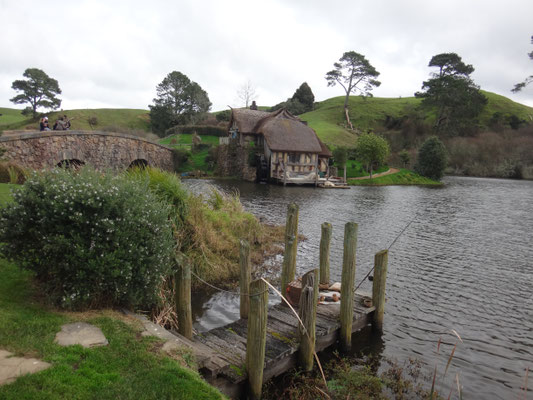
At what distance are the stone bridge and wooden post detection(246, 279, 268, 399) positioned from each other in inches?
495

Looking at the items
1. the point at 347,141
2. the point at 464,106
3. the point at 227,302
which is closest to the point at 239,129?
the point at 347,141

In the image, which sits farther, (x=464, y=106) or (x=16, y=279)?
(x=464, y=106)

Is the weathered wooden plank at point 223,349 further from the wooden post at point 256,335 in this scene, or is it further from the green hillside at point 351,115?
the green hillside at point 351,115

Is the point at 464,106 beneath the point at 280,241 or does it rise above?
above

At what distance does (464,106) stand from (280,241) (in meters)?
66.8

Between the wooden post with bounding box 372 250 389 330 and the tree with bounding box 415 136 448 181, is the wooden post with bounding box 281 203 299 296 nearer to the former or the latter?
the wooden post with bounding box 372 250 389 330

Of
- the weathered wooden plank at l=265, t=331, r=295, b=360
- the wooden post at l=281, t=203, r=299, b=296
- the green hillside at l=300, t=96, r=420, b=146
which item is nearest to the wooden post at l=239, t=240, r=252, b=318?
the weathered wooden plank at l=265, t=331, r=295, b=360

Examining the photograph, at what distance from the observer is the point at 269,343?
654 cm

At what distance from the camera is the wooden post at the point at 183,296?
638 centimetres

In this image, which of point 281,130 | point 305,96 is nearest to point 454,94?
point 305,96

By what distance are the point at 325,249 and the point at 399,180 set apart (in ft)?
135

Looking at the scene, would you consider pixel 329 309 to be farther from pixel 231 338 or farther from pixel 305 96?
pixel 305 96

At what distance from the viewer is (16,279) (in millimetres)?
6258

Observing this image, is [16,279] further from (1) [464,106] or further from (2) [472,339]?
(1) [464,106]
